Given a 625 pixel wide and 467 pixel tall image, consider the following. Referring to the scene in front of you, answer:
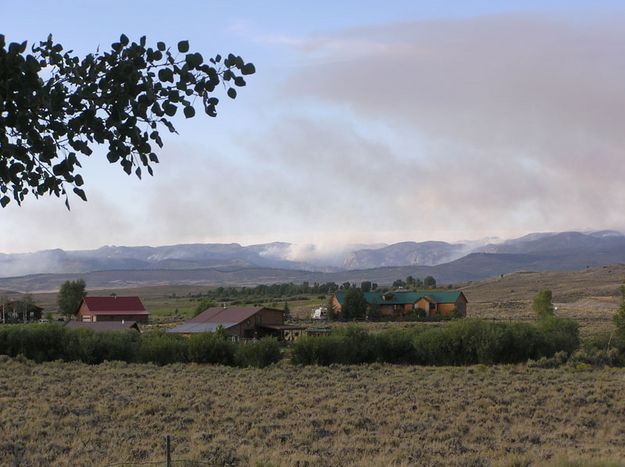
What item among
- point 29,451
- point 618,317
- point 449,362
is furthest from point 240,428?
point 618,317

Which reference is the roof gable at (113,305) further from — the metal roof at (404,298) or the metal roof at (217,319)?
the metal roof at (404,298)

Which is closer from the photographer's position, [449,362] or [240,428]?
[240,428]

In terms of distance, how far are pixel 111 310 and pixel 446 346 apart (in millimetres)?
50266

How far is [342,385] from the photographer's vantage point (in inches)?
1160

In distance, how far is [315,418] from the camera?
797 inches

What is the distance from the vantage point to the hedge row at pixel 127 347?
41.8 meters

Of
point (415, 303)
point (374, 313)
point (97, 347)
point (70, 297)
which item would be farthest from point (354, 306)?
point (97, 347)

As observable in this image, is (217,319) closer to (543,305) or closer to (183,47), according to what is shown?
(543,305)

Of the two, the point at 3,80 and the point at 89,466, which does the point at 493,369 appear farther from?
the point at 3,80

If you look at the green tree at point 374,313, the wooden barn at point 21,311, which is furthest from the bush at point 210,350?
the wooden barn at point 21,311

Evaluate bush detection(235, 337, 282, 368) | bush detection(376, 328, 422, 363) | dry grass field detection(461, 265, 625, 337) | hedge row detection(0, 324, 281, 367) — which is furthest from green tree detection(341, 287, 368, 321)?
bush detection(235, 337, 282, 368)

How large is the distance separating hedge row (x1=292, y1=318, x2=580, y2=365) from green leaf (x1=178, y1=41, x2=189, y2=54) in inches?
1487

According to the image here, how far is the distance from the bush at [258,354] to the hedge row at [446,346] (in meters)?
1.28

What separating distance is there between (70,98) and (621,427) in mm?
19315
